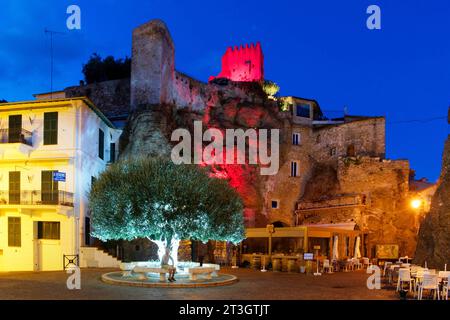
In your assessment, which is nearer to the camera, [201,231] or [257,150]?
[201,231]

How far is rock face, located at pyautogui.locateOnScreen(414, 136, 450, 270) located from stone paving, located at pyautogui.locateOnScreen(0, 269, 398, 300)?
15.6 ft

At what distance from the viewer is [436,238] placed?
25.0 metres

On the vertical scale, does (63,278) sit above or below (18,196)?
below

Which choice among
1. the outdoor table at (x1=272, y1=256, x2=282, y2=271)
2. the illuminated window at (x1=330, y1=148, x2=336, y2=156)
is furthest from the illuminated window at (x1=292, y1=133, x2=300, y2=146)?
the outdoor table at (x1=272, y1=256, x2=282, y2=271)

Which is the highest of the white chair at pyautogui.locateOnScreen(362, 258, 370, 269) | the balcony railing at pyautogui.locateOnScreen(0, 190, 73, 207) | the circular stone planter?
the balcony railing at pyautogui.locateOnScreen(0, 190, 73, 207)

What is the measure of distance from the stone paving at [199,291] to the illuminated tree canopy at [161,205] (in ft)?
8.91

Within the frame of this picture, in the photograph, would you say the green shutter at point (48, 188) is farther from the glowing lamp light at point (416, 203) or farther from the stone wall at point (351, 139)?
the stone wall at point (351, 139)

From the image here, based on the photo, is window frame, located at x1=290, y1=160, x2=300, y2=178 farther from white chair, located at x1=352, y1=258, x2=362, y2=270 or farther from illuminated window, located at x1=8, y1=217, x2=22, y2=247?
illuminated window, located at x1=8, y1=217, x2=22, y2=247

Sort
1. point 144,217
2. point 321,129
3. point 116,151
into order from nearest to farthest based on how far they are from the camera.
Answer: point 144,217, point 116,151, point 321,129

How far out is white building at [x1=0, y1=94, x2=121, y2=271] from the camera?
29000 millimetres

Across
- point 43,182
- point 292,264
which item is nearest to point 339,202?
point 292,264

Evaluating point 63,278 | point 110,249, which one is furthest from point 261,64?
point 63,278

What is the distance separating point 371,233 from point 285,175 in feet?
36.1
